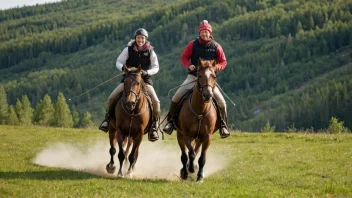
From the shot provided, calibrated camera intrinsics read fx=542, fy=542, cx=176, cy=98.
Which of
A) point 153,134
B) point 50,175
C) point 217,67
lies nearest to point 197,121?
point 217,67

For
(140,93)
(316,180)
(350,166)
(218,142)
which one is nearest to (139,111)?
(140,93)

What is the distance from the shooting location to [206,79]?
52.6ft

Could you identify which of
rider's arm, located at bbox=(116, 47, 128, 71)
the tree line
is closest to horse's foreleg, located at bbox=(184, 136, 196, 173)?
rider's arm, located at bbox=(116, 47, 128, 71)

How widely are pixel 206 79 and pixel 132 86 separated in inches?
104

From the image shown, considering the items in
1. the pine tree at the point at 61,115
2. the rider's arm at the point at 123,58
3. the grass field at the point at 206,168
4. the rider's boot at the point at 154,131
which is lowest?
the pine tree at the point at 61,115

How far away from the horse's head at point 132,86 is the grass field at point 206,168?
244cm

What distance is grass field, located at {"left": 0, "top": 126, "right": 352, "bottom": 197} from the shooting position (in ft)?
48.4

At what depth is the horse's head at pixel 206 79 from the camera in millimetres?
15930

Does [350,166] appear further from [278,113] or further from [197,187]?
[278,113]

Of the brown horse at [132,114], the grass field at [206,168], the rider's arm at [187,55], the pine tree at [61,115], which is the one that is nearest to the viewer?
the grass field at [206,168]

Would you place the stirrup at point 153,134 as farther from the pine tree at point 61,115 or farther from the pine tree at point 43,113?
the pine tree at point 61,115

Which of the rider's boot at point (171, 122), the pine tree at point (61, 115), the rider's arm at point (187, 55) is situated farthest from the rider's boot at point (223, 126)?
the pine tree at point (61, 115)

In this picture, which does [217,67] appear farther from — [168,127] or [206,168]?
[206,168]

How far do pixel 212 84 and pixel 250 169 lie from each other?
5.17 metres
